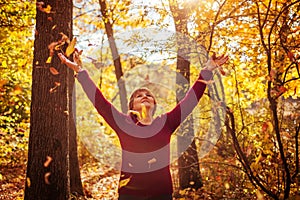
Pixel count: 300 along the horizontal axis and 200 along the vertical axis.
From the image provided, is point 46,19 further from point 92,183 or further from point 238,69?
point 92,183

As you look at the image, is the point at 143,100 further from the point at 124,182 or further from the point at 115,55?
the point at 115,55

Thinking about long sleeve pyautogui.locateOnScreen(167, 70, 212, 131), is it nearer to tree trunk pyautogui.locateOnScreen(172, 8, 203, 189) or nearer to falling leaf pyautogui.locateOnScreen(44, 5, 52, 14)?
falling leaf pyautogui.locateOnScreen(44, 5, 52, 14)

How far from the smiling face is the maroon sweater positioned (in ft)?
0.45

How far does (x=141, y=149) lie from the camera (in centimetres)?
359

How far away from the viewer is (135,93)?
3889 millimetres

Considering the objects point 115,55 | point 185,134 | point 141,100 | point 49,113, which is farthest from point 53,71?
point 115,55

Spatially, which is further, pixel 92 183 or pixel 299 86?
pixel 92 183

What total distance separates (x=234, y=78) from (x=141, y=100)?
4.05 m

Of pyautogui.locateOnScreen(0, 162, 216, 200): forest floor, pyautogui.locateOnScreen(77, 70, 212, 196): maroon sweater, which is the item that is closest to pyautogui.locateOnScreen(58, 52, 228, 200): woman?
pyautogui.locateOnScreen(77, 70, 212, 196): maroon sweater

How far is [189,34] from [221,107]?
5.20 ft

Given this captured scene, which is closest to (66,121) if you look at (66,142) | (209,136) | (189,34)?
(66,142)

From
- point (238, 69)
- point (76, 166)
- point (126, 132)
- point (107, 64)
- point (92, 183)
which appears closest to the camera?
point (126, 132)

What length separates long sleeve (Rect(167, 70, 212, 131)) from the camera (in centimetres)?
381

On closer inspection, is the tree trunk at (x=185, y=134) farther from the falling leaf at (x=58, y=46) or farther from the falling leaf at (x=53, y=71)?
the falling leaf at (x=53, y=71)
